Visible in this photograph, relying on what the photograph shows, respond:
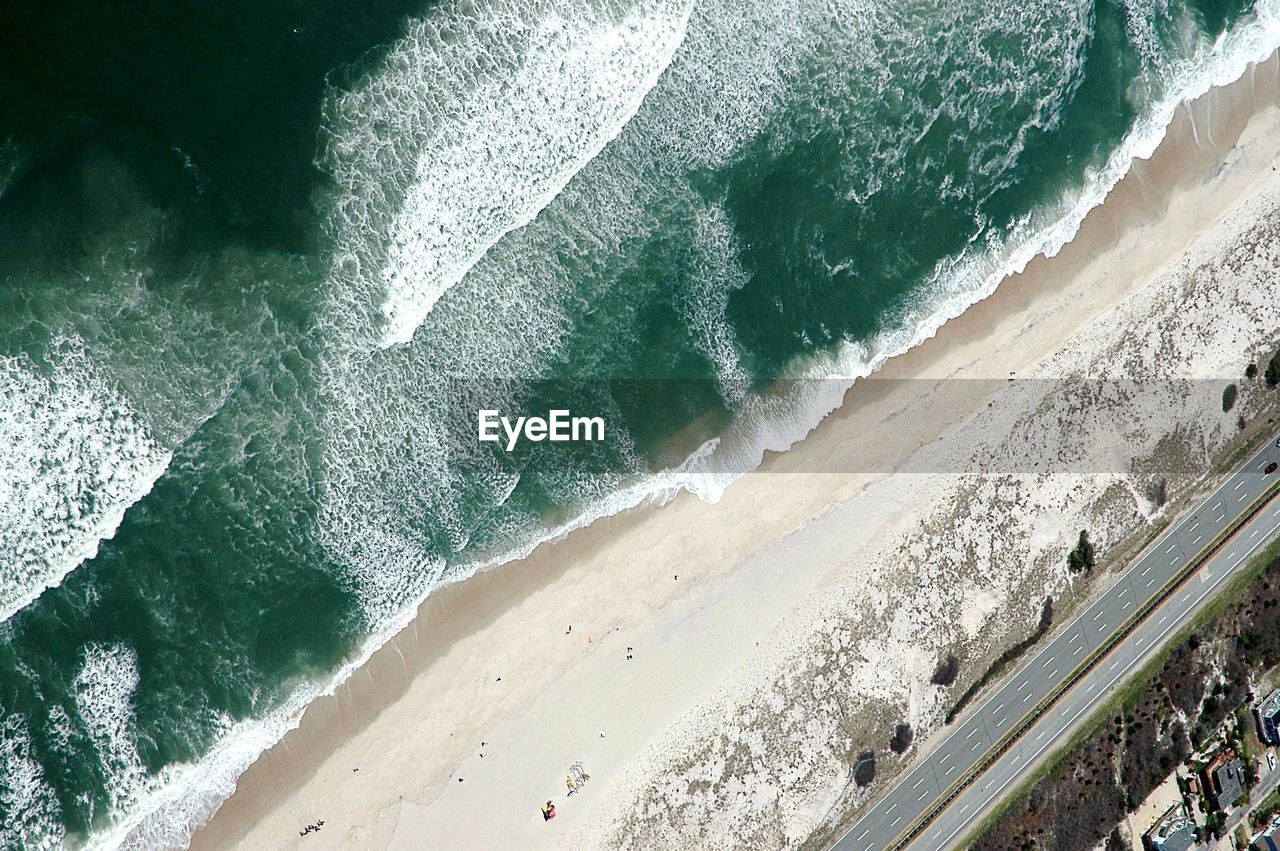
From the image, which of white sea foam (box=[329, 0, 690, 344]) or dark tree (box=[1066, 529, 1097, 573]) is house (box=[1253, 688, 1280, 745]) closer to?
dark tree (box=[1066, 529, 1097, 573])

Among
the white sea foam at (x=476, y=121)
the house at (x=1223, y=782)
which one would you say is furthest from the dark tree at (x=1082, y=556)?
the white sea foam at (x=476, y=121)

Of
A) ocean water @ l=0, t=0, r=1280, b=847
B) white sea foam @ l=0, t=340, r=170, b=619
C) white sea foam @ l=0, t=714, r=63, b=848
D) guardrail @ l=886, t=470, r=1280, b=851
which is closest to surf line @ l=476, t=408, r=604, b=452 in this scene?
ocean water @ l=0, t=0, r=1280, b=847

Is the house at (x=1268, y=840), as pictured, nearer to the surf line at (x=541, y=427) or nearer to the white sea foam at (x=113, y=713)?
the surf line at (x=541, y=427)

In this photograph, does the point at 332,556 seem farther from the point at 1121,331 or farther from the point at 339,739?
the point at 1121,331

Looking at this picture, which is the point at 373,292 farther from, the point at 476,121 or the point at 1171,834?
the point at 1171,834

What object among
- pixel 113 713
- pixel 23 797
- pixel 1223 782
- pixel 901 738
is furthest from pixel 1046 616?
pixel 23 797

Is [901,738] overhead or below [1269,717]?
overhead
